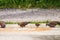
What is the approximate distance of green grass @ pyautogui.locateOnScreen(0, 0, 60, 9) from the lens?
6.46 m

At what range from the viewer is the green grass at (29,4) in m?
6.46

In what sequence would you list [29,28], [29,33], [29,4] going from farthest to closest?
[29,4]
[29,28]
[29,33]

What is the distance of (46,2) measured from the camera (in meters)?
A: 6.55

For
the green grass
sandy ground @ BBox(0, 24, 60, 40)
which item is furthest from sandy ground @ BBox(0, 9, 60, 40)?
the green grass

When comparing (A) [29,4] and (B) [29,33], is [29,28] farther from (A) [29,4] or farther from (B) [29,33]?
(A) [29,4]

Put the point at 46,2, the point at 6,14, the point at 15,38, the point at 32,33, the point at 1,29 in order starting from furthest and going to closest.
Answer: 1. the point at 46,2
2. the point at 6,14
3. the point at 1,29
4. the point at 32,33
5. the point at 15,38

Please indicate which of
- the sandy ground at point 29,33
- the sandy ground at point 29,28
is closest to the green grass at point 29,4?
the sandy ground at point 29,28

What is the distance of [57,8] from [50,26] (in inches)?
66.4

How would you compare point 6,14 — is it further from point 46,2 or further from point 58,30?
point 58,30

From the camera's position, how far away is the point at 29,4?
21.2 feet

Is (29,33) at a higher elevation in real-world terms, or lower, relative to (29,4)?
higher

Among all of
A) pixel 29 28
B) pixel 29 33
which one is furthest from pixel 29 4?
pixel 29 33

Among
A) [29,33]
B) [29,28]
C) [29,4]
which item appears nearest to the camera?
[29,33]

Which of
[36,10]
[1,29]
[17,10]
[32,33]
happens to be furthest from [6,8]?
[32,33]
